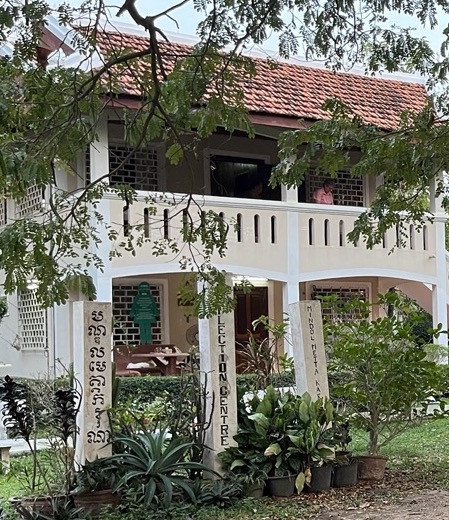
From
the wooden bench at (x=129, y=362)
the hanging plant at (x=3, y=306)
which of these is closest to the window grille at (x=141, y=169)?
the hanging plant at (x=3, y=306)

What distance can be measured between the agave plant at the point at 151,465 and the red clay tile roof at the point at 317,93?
7487 mm

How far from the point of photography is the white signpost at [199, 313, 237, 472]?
7.84 m

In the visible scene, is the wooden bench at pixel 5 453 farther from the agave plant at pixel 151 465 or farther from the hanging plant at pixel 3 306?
the hanging plant at pixel 3 306

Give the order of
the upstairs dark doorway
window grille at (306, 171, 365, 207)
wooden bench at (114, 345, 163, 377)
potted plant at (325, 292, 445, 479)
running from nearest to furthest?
potted plant at (325, 292, 445, 479) < wooden bench at (114, 345, 163, 377) < the upstairs dark doorway < window grille at (306, 171, 365, 207)

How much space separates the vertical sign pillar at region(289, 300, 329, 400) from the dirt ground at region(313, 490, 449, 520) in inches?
61.1

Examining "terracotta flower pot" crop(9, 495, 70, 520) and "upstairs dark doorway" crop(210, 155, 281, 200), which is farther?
"upstairs dark doorway" crop(210, 155, 281, 200)

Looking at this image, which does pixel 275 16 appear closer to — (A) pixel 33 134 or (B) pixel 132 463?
(A) pixel 33 134

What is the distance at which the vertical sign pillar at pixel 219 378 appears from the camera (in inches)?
309

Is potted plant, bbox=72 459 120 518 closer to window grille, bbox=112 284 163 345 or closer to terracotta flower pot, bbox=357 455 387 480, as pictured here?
terracotta flower pot, bbox=357 455 387 480

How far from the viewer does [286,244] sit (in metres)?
14.7

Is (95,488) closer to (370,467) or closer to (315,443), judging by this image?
(315,443)

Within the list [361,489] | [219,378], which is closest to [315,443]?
[361,489]

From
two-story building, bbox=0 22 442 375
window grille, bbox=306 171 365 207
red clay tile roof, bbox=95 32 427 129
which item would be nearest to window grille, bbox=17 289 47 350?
two-story building, bbox=0 22 442 375

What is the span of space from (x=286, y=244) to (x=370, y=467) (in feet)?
22.2
